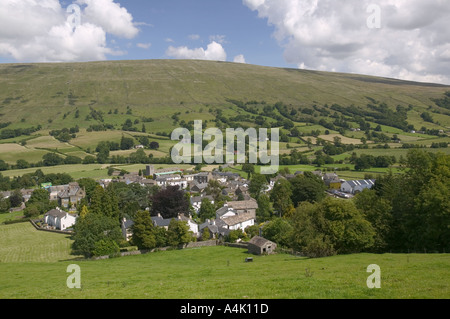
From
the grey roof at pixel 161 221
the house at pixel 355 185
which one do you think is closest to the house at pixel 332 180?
the house at pixel 355 185

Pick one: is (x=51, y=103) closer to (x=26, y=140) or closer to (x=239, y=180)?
(x=26, y=140)

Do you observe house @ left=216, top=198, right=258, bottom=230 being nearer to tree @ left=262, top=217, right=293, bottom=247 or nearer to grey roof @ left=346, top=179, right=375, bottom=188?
tree @ left=262, top=217, right=293, bottom=247

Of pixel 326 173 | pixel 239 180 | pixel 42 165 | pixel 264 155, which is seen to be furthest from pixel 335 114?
pixel 42 165

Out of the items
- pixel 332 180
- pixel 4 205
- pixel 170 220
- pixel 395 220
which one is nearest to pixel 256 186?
pixel 332 180

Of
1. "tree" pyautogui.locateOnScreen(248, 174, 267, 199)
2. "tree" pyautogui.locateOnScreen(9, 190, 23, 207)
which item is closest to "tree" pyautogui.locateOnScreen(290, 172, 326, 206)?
"tree" pyautogui.locateOnScreen(248, 174, 267, 199)

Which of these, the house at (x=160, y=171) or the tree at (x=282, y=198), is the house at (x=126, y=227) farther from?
the house at (x=160, y=171)
